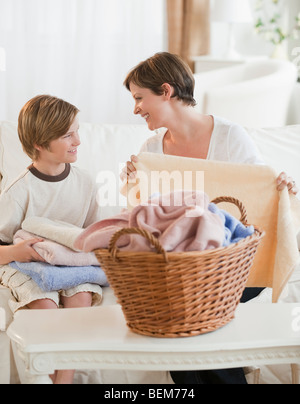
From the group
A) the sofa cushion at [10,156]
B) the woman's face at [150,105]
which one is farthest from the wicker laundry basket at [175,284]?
the sofa cushion at [10,156]

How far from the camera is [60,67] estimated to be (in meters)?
4.28

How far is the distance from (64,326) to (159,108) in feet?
2.83

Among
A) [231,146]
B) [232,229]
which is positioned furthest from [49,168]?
[232,229]

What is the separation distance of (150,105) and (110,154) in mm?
343

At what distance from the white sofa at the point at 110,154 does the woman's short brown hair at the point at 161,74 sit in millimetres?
353

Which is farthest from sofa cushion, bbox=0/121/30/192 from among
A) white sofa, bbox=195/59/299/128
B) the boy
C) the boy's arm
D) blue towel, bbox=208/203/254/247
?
white sofa, bbox=195/59/299/128

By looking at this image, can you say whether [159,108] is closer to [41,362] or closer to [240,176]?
[240,176]

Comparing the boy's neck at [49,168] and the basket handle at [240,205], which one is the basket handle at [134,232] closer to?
the basket handle at [240,205]

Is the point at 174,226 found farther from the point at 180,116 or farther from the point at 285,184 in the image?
the point at 180,116

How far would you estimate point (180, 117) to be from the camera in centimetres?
198

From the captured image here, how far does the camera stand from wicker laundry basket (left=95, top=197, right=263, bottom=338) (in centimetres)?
112

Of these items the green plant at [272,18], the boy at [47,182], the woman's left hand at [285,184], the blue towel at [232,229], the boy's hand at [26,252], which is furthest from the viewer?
the green plant at [272,18]

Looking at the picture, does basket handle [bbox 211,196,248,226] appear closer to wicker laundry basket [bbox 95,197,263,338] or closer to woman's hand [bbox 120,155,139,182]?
wicker laundry basket [bbox 95,197,263,338]

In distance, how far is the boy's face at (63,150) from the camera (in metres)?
1.91
